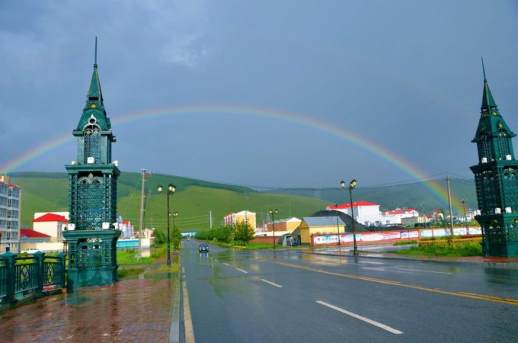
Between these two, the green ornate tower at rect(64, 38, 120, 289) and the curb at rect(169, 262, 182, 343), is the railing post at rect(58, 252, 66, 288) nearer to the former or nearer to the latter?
the green ornate tower at rect(64, 38, 120, 289)

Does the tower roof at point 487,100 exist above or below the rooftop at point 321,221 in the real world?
above

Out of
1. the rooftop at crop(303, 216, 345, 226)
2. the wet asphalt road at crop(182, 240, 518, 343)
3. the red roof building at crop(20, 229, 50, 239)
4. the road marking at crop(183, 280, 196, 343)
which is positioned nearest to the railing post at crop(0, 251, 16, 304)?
the road marking at crop(183, 280, 196, 343)

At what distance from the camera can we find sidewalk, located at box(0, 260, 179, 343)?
28.1ft

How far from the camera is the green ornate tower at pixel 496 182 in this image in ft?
81.5

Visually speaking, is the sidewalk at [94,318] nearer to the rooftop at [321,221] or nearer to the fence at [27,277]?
the fence at [27,277]

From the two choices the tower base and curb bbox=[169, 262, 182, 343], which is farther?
the tower base

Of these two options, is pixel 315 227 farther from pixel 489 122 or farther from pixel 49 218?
pixel 49 218

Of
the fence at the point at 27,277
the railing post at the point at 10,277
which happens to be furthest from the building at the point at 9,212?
the railing post at the point at 10,277

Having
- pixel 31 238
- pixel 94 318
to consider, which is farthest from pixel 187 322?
pixel 31 238

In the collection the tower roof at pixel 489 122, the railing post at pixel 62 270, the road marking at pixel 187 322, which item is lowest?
the road marking at pixel 187 322

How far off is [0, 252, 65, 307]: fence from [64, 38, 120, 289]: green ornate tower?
76 centimetres

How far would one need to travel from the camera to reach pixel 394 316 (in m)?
9.30

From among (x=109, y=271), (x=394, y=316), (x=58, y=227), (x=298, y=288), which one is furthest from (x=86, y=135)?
(x=58, y=227)

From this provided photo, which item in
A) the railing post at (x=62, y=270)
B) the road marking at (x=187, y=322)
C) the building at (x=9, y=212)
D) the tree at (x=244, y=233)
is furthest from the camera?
the building at (x=9, y=212)
